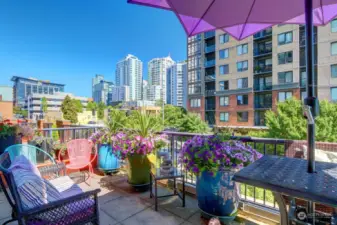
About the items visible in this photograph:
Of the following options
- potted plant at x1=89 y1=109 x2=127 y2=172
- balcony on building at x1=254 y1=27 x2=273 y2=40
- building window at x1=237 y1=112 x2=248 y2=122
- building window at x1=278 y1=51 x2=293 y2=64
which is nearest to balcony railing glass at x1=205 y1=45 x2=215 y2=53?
balcony on building at x1=254 y1=27 x2=273 y2=40

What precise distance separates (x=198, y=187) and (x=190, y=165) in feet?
1.00

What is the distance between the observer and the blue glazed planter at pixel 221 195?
72.9 inches

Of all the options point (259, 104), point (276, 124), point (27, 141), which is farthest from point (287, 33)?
point (27, 141)

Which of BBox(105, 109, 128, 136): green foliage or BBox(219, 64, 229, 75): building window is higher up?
BBox(219, 64, 229, 75): building window

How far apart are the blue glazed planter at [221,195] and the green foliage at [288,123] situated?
41.0 feet

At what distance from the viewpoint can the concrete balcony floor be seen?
81.5 inches

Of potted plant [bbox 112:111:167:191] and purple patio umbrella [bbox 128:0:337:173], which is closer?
purple patio umbrella [bbox 128:0:337:173]

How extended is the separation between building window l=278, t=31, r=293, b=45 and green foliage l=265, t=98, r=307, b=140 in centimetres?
843

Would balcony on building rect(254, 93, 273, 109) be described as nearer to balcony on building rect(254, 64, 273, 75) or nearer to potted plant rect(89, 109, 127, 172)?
balcony on building rect(254, 64, 273, 75)

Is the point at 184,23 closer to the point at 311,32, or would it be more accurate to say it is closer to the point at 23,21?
the point at 311,32

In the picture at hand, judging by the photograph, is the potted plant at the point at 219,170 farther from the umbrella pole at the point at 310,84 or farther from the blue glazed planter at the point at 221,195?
the umbrella pole at the point at 310,84

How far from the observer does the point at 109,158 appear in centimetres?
348

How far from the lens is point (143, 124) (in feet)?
9.28

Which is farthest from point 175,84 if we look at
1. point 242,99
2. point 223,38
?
point 242,99
